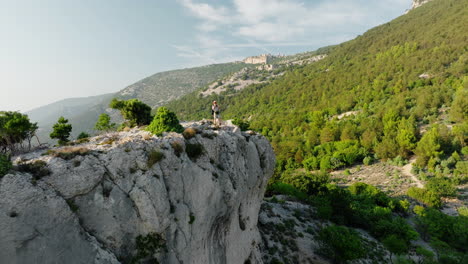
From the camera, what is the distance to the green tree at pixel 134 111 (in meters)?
23.2

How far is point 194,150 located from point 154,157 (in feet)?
12.0

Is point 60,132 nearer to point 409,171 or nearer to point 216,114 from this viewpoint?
point 216,114

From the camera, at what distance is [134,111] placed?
77.5ft

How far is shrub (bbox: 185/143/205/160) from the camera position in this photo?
16109 millimetres

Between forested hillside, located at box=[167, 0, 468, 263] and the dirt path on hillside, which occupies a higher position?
forested hillside, located at box=[167, 0, 468, 263]

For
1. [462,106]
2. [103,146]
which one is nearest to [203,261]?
[103,146]

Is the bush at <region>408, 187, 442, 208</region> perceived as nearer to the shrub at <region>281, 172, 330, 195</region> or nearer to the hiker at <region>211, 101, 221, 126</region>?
the shrub at <region>281, 172, 330, 195</region>

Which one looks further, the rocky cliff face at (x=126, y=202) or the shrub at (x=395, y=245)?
the shrub at (x=395, y=245)

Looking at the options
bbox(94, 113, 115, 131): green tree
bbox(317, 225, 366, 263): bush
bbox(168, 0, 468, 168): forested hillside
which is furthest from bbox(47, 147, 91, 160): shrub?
bbox(168, 0, 468, 168): forested hillside

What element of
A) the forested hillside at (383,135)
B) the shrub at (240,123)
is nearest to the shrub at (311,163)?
the forested hillside at (383,135)

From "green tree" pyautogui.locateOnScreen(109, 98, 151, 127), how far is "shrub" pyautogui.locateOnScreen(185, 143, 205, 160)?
1073cm

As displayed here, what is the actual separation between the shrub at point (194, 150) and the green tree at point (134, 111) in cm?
1073

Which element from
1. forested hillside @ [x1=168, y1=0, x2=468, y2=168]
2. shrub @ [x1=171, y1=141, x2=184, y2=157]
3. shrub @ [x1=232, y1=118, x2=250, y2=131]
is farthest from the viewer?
forested hillside @ [x1=168, y1=0, x2=468, y2=168]

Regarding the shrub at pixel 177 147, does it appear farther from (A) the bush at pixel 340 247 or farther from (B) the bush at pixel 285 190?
(B) the bush at pixel 285 190
